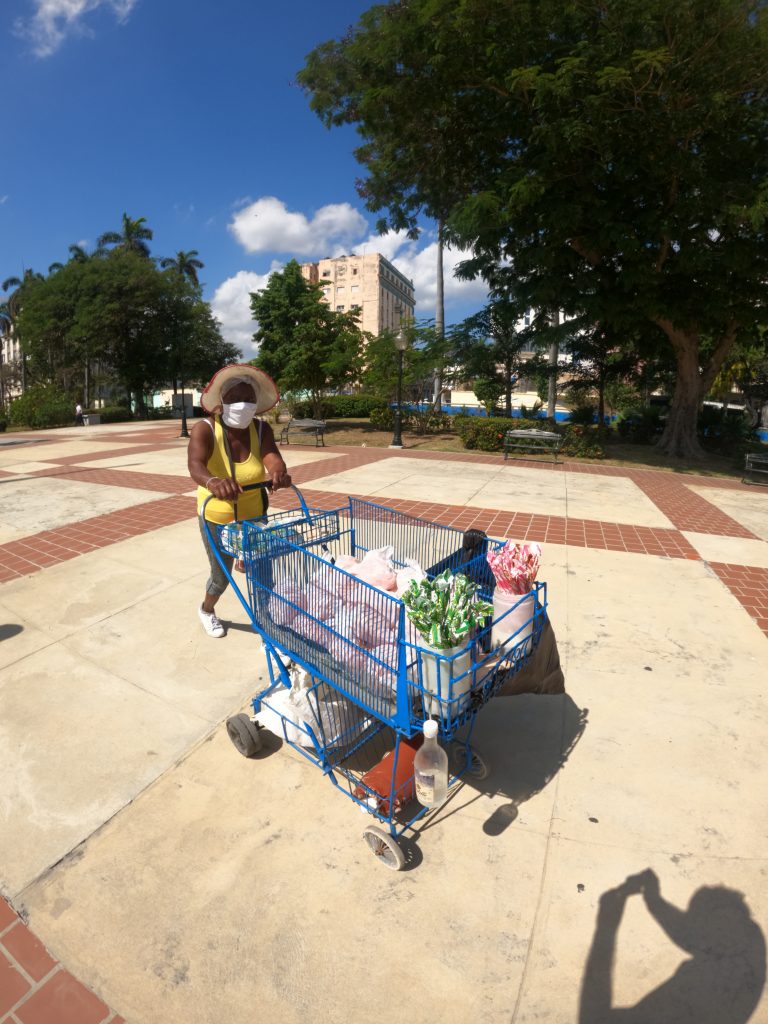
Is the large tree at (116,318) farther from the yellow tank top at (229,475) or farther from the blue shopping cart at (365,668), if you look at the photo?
the blue shopping cart at (365,668)

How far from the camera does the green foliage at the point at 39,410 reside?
24906 millimetres

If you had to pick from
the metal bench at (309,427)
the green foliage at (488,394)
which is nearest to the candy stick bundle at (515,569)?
the metal bench at (309,427)

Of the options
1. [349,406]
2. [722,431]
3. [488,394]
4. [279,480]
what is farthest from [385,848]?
[488,394]

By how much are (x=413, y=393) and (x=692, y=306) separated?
15866 mm

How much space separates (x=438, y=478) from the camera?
10266 millimetres

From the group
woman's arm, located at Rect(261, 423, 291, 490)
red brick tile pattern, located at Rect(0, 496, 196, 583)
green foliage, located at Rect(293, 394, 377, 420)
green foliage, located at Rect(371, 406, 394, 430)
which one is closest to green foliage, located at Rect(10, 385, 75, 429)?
green foliage, located at Rect(293, 394, 377, 420)

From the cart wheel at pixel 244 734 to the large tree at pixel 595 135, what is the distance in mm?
11245

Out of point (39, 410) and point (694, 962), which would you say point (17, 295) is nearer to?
point (39, 410)

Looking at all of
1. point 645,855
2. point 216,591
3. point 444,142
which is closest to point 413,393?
point 444,142

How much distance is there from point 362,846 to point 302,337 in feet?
63.4

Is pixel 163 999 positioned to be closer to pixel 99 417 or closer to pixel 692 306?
pixel 692 306

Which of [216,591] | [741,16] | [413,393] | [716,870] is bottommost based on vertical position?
[716,870]

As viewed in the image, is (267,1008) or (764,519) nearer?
(267,1008)

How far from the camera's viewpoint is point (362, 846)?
2.14 meters
